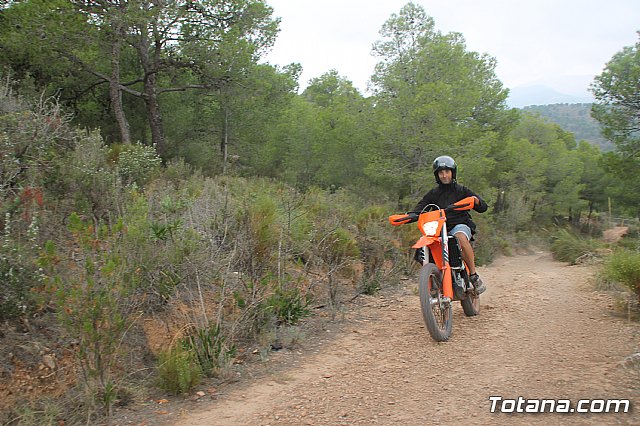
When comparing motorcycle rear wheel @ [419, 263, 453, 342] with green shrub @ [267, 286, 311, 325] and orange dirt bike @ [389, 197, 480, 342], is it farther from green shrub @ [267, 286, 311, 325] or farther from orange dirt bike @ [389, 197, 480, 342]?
green shrub @ [267, 286, 311, 325]

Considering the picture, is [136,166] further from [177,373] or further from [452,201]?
[177,373]

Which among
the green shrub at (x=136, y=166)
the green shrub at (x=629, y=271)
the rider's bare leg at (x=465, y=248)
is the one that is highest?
the green shrub at (x=136, y=166)

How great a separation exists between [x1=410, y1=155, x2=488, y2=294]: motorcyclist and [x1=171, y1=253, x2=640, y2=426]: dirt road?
896 millimetres

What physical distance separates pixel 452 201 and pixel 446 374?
7.45 ft

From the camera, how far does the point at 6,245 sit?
451 cm

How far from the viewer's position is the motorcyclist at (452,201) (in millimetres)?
5855

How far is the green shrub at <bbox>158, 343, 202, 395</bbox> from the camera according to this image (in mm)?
4074

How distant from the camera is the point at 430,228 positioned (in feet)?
17.9

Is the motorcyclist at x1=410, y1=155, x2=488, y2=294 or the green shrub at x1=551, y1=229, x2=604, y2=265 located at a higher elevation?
the motorcyclist at x1=410, y1=155, x2=488, y2=294

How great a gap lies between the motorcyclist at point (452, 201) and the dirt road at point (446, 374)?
896mm

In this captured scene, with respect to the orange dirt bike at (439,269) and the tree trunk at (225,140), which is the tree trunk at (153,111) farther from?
the orange dirt bike at (439,269)

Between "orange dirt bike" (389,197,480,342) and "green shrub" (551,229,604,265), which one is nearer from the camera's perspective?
"orange dirt bike" (389,197,480,342)

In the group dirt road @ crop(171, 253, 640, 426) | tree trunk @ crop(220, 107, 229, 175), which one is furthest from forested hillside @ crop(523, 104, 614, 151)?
dirt road @ crop(171, 253, 640, 426)

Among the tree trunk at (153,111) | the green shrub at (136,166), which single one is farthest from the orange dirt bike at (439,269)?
the tree trunk at (153,111)
